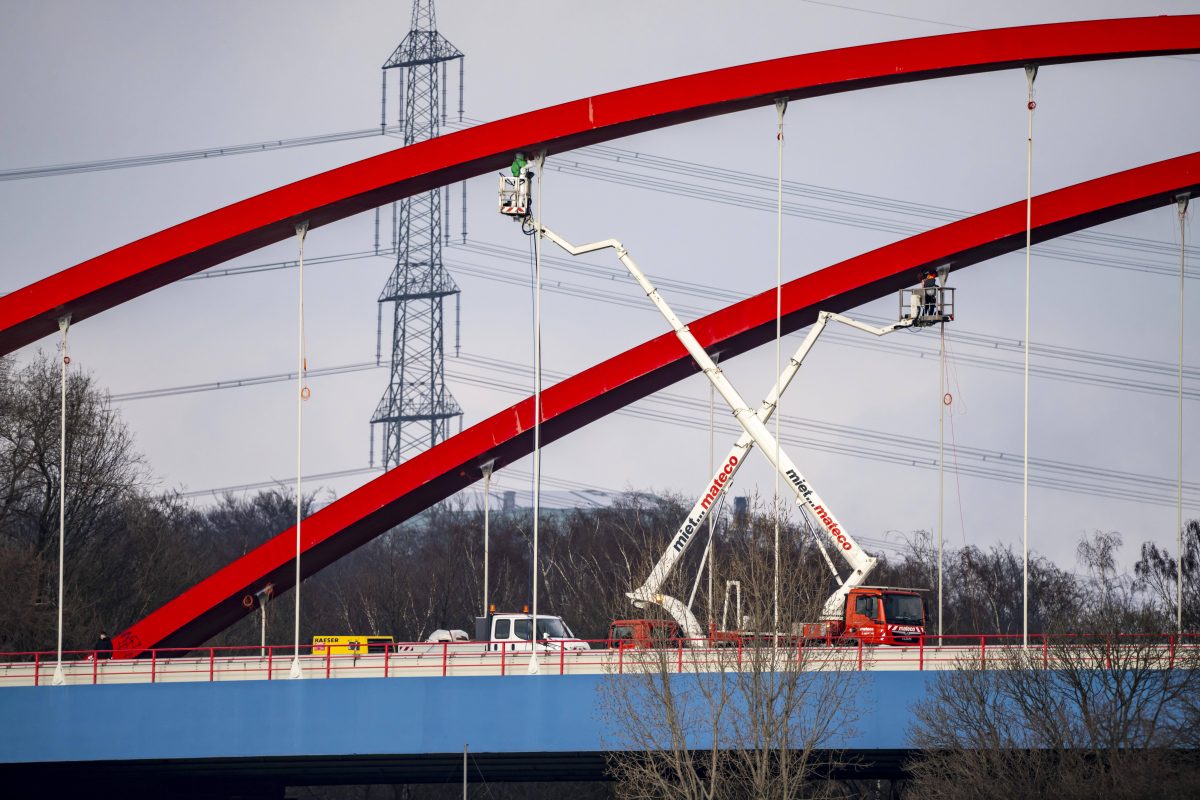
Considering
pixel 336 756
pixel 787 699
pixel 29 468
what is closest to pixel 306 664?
pixel 336 756

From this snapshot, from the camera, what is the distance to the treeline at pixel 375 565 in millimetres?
53594

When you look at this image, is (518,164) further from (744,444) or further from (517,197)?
(744,444)

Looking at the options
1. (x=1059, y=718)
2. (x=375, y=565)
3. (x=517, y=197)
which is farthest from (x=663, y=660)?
(x=375, y=565)

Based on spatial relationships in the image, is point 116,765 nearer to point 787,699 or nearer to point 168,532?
point 787,699

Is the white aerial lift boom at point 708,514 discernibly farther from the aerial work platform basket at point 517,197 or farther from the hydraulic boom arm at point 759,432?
the aerial work platform basket at point 517,197

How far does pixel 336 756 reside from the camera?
3094 centimetres

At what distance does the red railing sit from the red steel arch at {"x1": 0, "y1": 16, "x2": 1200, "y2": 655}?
7.88 feet

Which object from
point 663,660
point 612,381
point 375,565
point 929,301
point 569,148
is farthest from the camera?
point 375,565

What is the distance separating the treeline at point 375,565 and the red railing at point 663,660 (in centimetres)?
295

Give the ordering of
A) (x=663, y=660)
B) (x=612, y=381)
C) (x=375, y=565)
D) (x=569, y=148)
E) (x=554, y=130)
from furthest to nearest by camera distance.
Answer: (x=375, y=565) < (x=612, y=381) < (x=569, y=148) < (x=554, y=130) < (x=663, y=660)

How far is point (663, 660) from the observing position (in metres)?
29.4

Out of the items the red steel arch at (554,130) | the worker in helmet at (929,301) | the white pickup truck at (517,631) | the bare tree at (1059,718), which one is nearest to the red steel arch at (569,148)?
the red steel arch at (554,130)

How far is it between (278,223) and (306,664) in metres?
10.5

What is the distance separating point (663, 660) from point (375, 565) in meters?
68.9
